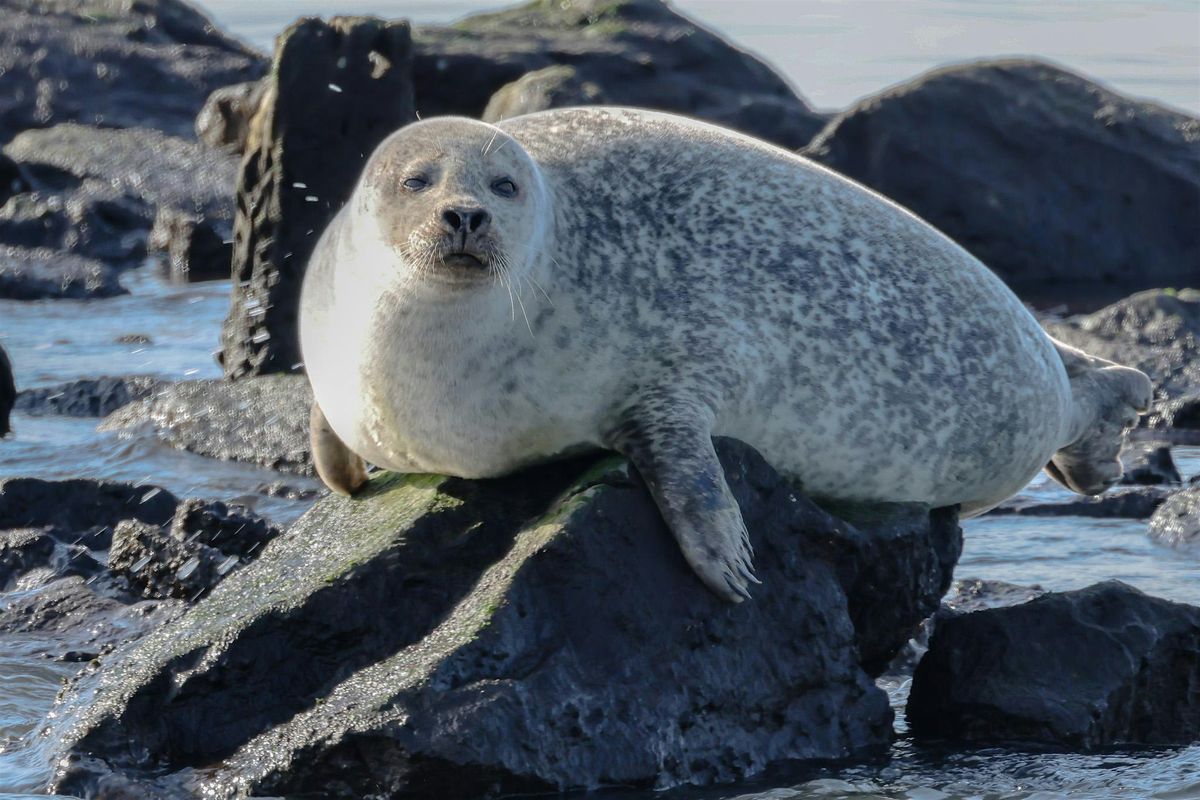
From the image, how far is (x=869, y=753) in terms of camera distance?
5.56 metres

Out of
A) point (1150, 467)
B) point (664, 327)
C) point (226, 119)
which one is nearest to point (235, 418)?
point (1150, 467)

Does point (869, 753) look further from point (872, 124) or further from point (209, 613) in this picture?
point (872, 124)

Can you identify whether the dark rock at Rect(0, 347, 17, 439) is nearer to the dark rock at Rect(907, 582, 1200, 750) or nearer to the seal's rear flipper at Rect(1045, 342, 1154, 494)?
the seal's rear flipper at Rect(1045, 342, 1154, 494)

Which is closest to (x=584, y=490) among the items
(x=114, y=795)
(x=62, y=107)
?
(x=114, y=795)

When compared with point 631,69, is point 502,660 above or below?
above

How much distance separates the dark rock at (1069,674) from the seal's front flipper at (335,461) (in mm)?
1833

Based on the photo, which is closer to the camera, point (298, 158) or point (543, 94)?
point (298, 158)

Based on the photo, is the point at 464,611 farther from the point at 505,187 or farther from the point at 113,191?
the point at 113,191

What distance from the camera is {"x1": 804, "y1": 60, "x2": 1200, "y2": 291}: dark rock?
671 inches

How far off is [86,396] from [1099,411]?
6.12 meters

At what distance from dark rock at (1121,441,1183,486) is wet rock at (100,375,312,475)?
396 centimetres

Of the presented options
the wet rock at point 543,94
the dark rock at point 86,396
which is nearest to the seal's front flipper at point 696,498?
the dark rock at point 86,396

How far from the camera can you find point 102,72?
2550 cm

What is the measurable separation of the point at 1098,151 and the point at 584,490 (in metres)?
13.0
